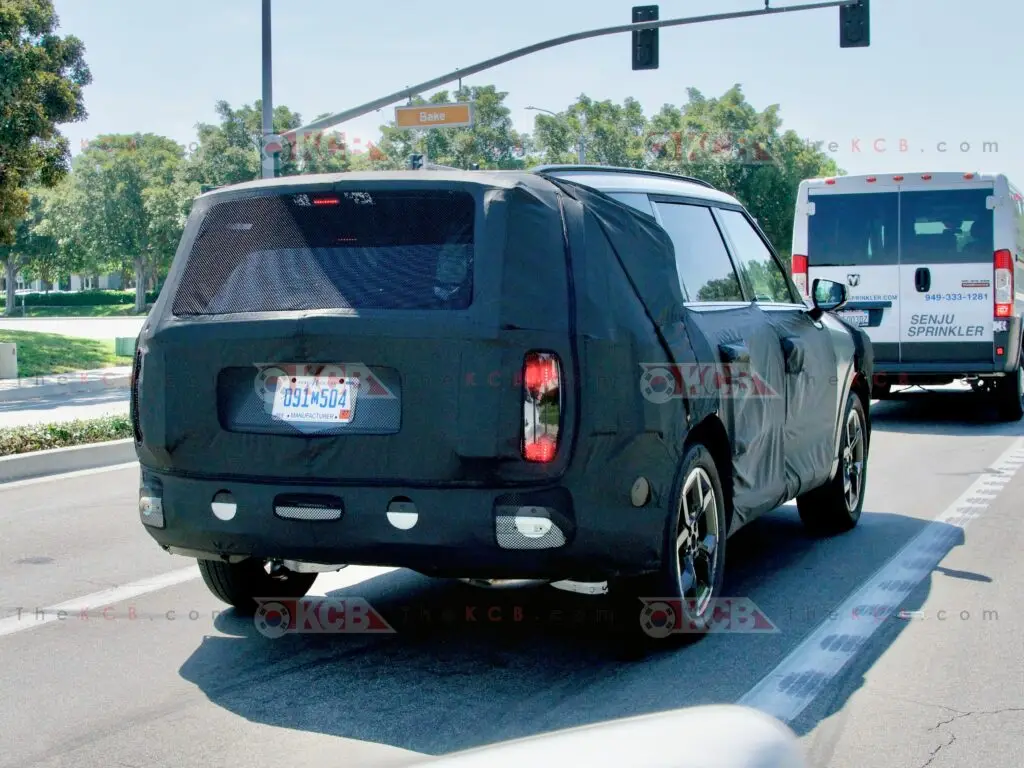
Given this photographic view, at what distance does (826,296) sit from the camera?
24.1 ft

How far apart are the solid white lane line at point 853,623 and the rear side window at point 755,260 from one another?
1.54 meters

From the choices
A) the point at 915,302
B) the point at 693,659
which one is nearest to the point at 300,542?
the point at 693,659

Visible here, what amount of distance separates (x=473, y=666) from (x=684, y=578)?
0.89m

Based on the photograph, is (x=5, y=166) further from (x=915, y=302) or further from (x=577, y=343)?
(x=577, y=343)

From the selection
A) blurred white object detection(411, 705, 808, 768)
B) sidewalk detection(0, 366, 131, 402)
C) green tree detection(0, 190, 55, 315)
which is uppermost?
green tree detection(0, 190, 55, 315)

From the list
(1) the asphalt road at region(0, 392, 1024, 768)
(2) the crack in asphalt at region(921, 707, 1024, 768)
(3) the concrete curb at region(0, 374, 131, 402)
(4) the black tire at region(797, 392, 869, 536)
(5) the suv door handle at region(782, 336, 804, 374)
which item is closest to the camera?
(2) the crack in asphalt at region(921, 707, 1024, 768)

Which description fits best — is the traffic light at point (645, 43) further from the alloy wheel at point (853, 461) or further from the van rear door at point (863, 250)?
the alloy wheel at point (853, 461)

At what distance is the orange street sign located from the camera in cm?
2539

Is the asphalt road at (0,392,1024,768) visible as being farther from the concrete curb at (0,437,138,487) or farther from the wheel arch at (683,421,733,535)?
the concrete curb at (0,437,138,487)

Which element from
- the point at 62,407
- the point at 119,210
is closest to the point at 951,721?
the point at 62,407

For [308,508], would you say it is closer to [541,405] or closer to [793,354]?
[541,405]

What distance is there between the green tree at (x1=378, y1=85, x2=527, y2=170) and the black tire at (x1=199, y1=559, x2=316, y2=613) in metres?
65.1

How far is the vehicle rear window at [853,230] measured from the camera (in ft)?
49.4

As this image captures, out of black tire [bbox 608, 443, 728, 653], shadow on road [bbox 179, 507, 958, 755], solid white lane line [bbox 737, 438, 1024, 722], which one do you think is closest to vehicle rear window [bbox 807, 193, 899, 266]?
solid white lane line [bbox 737, 438, 1024, 722]
